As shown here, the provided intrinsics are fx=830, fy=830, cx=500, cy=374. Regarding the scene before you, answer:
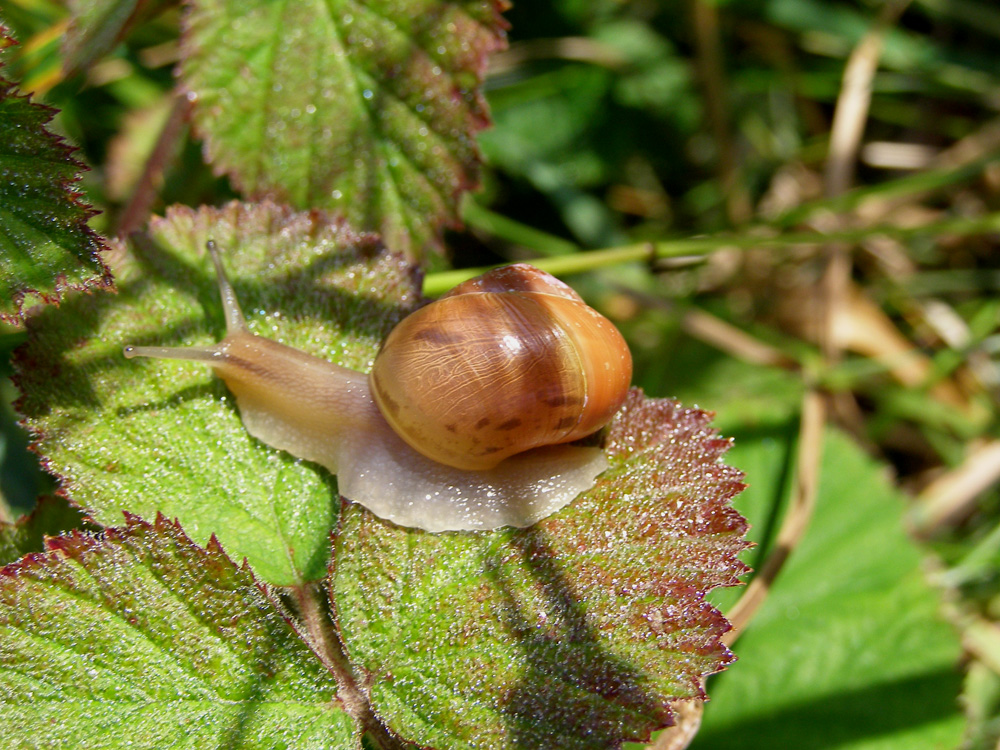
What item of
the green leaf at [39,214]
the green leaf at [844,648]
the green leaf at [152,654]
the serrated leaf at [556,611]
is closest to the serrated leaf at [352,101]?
the green leaf at [39,214]

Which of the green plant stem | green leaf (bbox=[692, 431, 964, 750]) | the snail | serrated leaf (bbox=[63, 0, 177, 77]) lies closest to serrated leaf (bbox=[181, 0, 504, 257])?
serrated leaf (bbox=[63, 0, 177, 77])

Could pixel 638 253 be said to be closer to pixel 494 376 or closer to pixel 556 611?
pixel 494 376

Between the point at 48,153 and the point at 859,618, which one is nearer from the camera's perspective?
the point at 48,153

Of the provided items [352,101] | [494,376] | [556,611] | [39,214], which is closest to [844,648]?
[556,611]

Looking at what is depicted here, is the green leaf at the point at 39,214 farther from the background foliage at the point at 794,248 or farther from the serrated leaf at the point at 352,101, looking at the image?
the background foliage at the point at 794,248

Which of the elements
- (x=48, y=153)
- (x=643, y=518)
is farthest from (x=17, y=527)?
(x=643, y=518)

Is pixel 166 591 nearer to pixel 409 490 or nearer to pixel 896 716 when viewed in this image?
pixel 409 490
